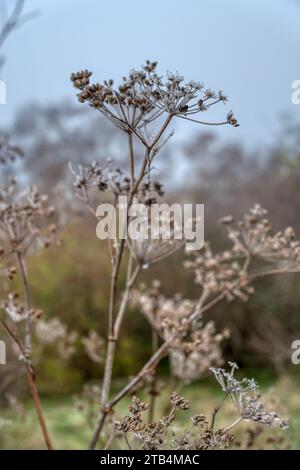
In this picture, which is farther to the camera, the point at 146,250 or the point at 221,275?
the point at 221,275

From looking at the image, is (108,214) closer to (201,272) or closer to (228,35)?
(201,272)

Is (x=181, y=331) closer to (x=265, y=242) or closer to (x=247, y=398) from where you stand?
(x=265, y=242)

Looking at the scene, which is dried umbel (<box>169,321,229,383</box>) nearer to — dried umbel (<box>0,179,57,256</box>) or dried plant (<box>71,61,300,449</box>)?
dried plant (<box>71,61,300,449</box>)

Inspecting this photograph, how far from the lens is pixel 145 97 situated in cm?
86

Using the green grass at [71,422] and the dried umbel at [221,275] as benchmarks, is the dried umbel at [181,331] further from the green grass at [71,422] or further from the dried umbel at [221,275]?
the green grass at [71,422]

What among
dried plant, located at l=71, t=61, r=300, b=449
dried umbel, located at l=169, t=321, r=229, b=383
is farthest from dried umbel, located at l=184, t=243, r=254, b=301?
dried umbel, located at l=169, t=321, r=229, b=383

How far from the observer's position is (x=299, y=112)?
579cm

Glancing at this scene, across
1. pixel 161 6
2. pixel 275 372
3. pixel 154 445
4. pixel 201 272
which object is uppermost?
pixel 161 6

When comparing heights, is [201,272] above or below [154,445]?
above

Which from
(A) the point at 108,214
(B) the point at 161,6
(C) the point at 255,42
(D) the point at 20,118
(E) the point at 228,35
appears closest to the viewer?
(A) the point at 108,214

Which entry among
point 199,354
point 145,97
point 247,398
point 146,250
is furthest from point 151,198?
point 199,354

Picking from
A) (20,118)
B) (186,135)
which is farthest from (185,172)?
(20,118)

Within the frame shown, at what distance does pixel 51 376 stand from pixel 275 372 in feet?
7.44

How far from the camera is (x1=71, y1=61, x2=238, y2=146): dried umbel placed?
81cm
